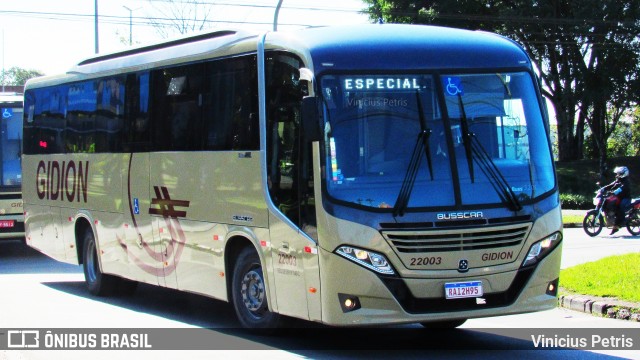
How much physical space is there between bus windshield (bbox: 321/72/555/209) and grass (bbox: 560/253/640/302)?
141 inches

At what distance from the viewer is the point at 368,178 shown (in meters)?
9.47

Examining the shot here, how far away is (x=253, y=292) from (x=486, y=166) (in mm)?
2833

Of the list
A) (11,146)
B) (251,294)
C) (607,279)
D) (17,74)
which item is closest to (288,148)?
(251,294)

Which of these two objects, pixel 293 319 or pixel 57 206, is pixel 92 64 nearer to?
pixel 57 206

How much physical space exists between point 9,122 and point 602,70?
101 feet

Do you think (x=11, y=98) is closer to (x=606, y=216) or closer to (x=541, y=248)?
(x=606, y=216)

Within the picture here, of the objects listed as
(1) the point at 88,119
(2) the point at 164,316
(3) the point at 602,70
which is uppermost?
(3) the point at 602,70

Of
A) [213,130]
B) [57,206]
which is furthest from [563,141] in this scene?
[213,130]

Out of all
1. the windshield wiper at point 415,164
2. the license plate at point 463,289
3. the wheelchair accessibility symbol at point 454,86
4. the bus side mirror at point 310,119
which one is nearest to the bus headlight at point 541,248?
the license plate at point 463,289

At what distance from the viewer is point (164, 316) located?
13000 mm

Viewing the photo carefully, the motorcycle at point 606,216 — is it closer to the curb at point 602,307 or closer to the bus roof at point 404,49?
the curb at point 602,307

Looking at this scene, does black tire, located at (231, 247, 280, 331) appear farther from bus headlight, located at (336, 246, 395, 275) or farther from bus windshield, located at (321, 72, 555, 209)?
bus windshield, located at (321, 72, 555, 209)

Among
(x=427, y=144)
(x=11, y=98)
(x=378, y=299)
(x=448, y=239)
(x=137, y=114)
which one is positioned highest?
(x=11, y=98)

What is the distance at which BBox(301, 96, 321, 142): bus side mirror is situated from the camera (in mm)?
→ 9445
